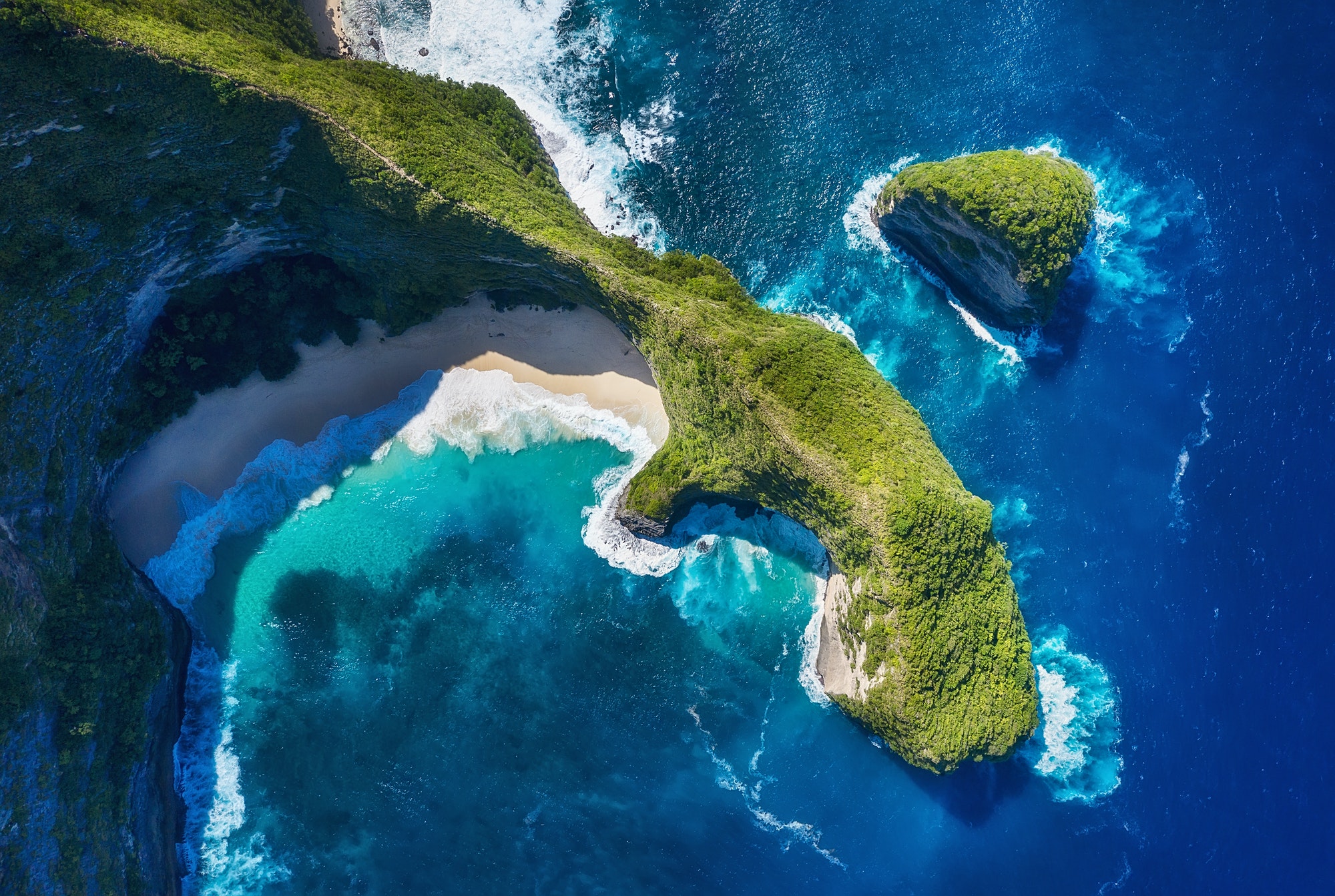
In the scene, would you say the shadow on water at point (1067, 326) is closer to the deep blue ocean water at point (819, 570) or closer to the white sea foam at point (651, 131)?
the deep blue ocean water at point (819, 570)

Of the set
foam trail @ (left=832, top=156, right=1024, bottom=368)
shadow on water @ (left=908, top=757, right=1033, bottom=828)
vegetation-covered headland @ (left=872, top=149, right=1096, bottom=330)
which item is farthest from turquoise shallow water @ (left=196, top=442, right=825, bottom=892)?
vegetation-covered headland @ (left=872, top=149, right=1096, bottom=330)

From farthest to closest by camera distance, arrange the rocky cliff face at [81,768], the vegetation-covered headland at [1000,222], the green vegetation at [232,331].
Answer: the green vegetation at [232,331] → the vegetation-covered headland at [1000,222] → the rocky cliff face at [81,768]

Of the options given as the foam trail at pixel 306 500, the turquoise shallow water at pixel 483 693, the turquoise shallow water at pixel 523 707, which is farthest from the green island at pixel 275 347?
the turquoise shallow water at pixel 483 693

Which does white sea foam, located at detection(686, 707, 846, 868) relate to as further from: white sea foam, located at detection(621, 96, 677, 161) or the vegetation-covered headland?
white sea foam, located at detection(621, 96, 677, 161)

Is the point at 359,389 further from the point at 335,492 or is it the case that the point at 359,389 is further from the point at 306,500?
the point at 306,500

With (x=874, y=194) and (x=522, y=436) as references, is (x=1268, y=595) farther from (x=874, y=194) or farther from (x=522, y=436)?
(x=522, y=436)

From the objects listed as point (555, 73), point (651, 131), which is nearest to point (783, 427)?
point (651, 131)
